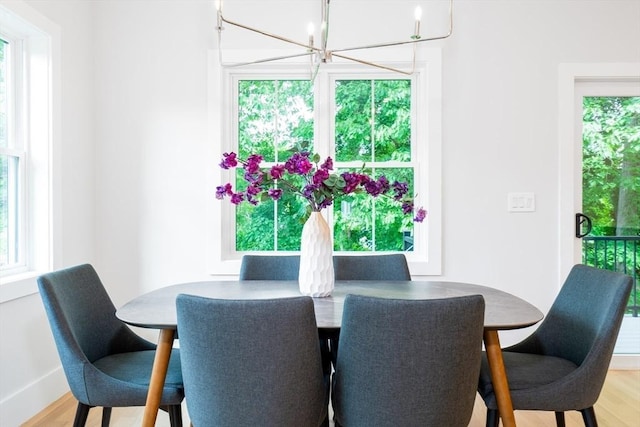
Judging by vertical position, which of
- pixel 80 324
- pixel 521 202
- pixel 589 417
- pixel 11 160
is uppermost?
pixel 11 160

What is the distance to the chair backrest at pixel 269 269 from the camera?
2445 millimetres

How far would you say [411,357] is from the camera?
1309mm

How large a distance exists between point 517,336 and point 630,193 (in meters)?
1.32

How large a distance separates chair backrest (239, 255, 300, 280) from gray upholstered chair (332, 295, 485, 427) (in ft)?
3.54

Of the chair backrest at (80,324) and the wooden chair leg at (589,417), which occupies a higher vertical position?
the chair backrest at (80,324)

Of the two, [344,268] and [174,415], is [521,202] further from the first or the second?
[174,415]

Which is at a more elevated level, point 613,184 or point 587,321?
point 613,184

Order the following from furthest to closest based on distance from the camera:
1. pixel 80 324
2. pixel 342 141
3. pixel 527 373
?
pixel 342 141 < pixel 80 324 < pixel 527 373

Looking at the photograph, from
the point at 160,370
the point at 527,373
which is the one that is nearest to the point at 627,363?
the point at 527,373

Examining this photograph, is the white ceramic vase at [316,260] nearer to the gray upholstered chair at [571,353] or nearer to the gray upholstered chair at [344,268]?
the gray upholstered chair at [344,268]

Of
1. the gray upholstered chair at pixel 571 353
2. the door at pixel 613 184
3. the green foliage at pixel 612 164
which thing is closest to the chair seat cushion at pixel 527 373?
the gray upholstered chair at pixel 571 353

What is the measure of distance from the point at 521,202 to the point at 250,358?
2.43 meters

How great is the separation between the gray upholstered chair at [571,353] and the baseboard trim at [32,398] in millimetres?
2252

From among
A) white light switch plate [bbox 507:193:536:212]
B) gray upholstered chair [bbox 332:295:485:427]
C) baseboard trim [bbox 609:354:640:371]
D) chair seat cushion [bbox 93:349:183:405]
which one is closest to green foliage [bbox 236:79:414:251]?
white light switch plate [bbox 507:193:536:212]
